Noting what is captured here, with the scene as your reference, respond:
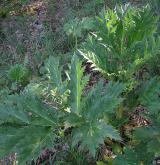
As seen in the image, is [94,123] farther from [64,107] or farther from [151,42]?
[151,42]

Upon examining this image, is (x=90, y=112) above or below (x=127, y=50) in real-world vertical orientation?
below

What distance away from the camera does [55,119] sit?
276cm

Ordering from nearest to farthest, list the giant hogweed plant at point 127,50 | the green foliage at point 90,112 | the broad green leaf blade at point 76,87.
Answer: the green foliage at point 90,112 → the broad green leaf blade at point 76,87 → the giant hogweed plant at point 127,50

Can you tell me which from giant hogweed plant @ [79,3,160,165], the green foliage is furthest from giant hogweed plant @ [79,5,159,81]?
the green foliage

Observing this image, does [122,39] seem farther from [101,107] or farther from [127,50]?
[101,107]

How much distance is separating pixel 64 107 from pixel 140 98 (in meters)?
0.63

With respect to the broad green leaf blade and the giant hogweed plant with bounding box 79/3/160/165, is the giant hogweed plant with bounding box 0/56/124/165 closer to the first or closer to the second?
the broad green leaf blade

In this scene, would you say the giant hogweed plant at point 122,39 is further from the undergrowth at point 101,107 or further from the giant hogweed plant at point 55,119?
the giant hogweed plant at point 55,119

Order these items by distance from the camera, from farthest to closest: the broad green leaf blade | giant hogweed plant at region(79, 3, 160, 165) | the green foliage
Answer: giant hogweed plant at region(79, 3, 160, 165), the broad green leaf blade, the green foliage

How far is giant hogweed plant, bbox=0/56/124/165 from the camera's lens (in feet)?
8.22

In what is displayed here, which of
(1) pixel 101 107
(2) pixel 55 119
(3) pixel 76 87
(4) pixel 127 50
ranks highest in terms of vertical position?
(4) pixel 127 50

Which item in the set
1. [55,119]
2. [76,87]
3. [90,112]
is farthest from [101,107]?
[55,119]

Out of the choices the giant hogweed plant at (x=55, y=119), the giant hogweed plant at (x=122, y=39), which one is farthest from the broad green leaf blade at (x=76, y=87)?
the giant hogweed plant at (x=122, y=39)

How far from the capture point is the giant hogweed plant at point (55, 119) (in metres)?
2.51
